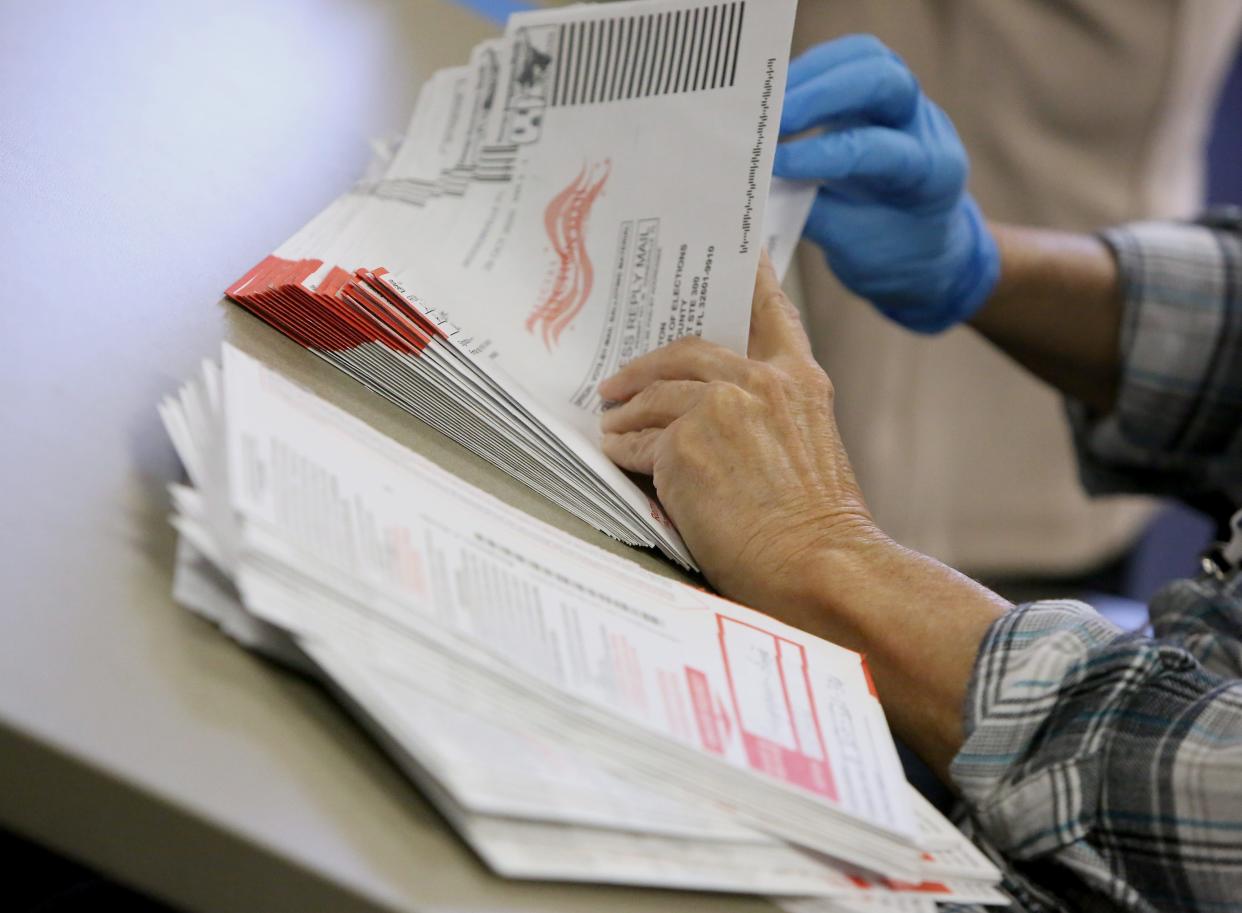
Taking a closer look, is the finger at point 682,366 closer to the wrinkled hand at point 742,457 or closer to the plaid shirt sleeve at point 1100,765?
the wrinkled hand at point 742,457

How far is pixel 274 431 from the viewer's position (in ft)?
1.53

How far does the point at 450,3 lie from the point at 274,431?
0.90m

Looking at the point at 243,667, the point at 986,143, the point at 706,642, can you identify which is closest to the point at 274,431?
the point at 243,667

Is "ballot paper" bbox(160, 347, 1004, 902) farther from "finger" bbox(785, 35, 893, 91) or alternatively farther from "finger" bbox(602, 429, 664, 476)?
"finger" bbox(785, 35, 893, 91)

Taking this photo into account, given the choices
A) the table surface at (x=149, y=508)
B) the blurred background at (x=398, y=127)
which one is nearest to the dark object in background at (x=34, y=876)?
the blurred background at (x=398, y=127)

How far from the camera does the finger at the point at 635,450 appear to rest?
26.7 inches

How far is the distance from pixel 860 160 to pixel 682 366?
299 mm

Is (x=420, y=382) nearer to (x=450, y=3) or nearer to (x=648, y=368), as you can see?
(x=648, y=368)

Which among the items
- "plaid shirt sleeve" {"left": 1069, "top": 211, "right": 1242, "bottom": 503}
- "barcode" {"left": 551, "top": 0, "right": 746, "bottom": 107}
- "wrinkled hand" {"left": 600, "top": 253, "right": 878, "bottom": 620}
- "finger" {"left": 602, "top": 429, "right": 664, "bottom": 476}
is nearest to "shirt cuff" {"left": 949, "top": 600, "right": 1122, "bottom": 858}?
"wrinkled hand" {"left": 600, "top": 253, "right": 878, "bottom": 620}

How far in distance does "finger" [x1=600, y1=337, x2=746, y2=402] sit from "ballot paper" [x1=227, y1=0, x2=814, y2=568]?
0.01m

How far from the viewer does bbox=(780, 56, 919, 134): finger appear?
888mm

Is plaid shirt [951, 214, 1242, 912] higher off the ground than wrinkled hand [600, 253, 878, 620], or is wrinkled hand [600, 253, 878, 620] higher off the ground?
wrinkled hand [600, 253, 878, 620]

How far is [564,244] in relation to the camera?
763 millimetres

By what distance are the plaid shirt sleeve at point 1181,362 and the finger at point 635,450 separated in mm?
700
